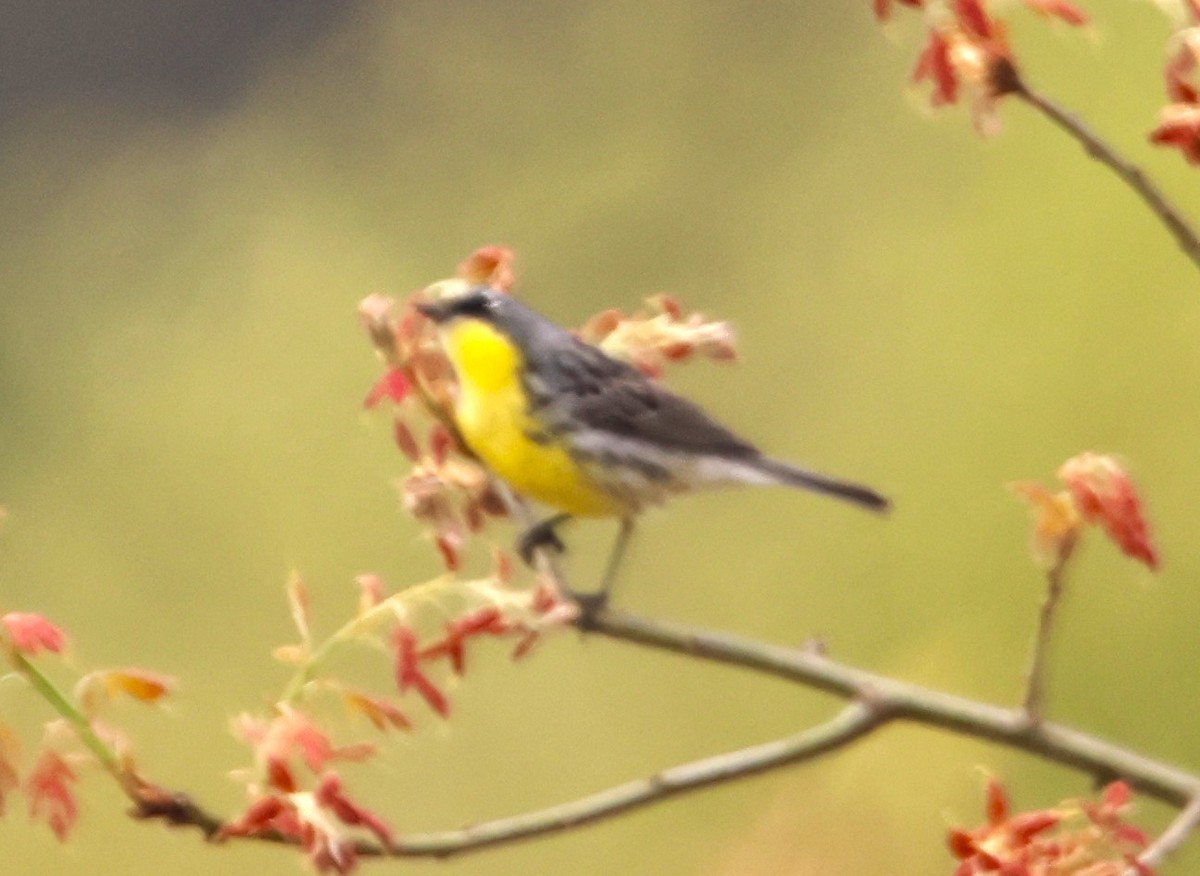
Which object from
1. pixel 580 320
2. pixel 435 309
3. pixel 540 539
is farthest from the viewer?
pixel 580 320

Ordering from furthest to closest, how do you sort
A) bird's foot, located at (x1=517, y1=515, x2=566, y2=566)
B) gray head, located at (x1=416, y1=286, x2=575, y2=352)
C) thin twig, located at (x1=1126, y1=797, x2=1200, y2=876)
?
gray head, located at (x1=416, y1=286, x2=575, y2=352)
bird's foot, located at (x1=517, y1=515, x2=566, y2=566)
thin twig, located at (x1=1126, y1=797, x2=1200, y2=876)

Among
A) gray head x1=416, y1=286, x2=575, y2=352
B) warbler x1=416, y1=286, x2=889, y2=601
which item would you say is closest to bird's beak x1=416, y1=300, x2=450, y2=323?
gray head x1=416, y1=286, x2=575, y2=352

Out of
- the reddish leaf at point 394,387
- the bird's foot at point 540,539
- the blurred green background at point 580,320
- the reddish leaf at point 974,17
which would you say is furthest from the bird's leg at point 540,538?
the reddish leaf at point 974,17

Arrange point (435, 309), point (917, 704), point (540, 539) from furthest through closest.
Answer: point (540, 539)
point (435, 309)
point (917, 704)

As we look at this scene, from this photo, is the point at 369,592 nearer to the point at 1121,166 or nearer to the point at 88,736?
the point at 88,736

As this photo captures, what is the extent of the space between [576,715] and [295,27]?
0.62m

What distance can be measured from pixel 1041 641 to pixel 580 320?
770 mm

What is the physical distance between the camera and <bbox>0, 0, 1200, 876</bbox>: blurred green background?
1.20m

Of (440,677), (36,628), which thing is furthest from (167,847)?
(36,628)

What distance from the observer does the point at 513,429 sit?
1.01 m

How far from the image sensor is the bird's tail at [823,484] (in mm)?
865

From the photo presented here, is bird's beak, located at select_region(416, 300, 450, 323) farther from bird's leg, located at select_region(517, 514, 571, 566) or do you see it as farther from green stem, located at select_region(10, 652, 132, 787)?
green stem, located at select_region(10, 652, 132, 787)

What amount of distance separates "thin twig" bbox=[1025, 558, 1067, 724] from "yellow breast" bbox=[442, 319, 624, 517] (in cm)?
43

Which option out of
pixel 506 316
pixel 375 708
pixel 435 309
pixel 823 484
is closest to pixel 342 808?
pixel 375 708
